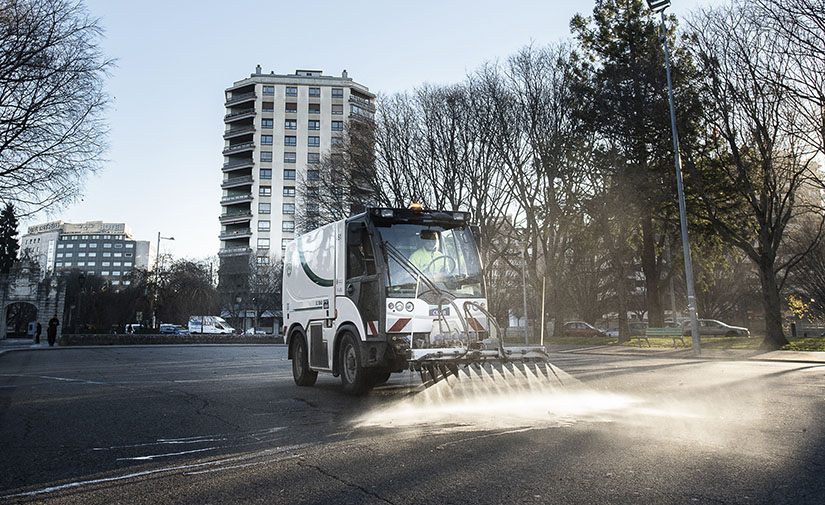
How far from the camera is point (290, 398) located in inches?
377

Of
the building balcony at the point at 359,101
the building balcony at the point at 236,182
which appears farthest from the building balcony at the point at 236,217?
the building balcony at the point at 359,101

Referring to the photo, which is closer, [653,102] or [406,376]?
[406,376]

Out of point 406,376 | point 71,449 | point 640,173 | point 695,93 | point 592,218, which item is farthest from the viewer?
point 592,218

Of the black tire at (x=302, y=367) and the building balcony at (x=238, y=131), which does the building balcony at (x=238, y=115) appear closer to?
the building balcony at (x=238, y=131)

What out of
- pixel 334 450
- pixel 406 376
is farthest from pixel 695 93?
pixel 334 450

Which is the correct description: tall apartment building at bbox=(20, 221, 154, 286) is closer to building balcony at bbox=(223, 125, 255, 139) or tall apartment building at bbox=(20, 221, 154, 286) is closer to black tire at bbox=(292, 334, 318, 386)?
building balcony at bbox=(223, 125, 255, 139)

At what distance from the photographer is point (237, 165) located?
88438 mm

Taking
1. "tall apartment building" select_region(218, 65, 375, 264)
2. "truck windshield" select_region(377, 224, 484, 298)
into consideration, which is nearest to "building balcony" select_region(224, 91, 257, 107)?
"tall apartment building" select_region(218, 65, 375, 264)

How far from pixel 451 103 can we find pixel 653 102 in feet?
31.5

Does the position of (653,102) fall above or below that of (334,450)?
above

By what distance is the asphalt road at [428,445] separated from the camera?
4098mm

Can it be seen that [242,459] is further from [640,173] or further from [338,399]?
[640,173]

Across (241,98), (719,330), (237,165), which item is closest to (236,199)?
(237,165)

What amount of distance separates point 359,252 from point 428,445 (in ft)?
14.6
